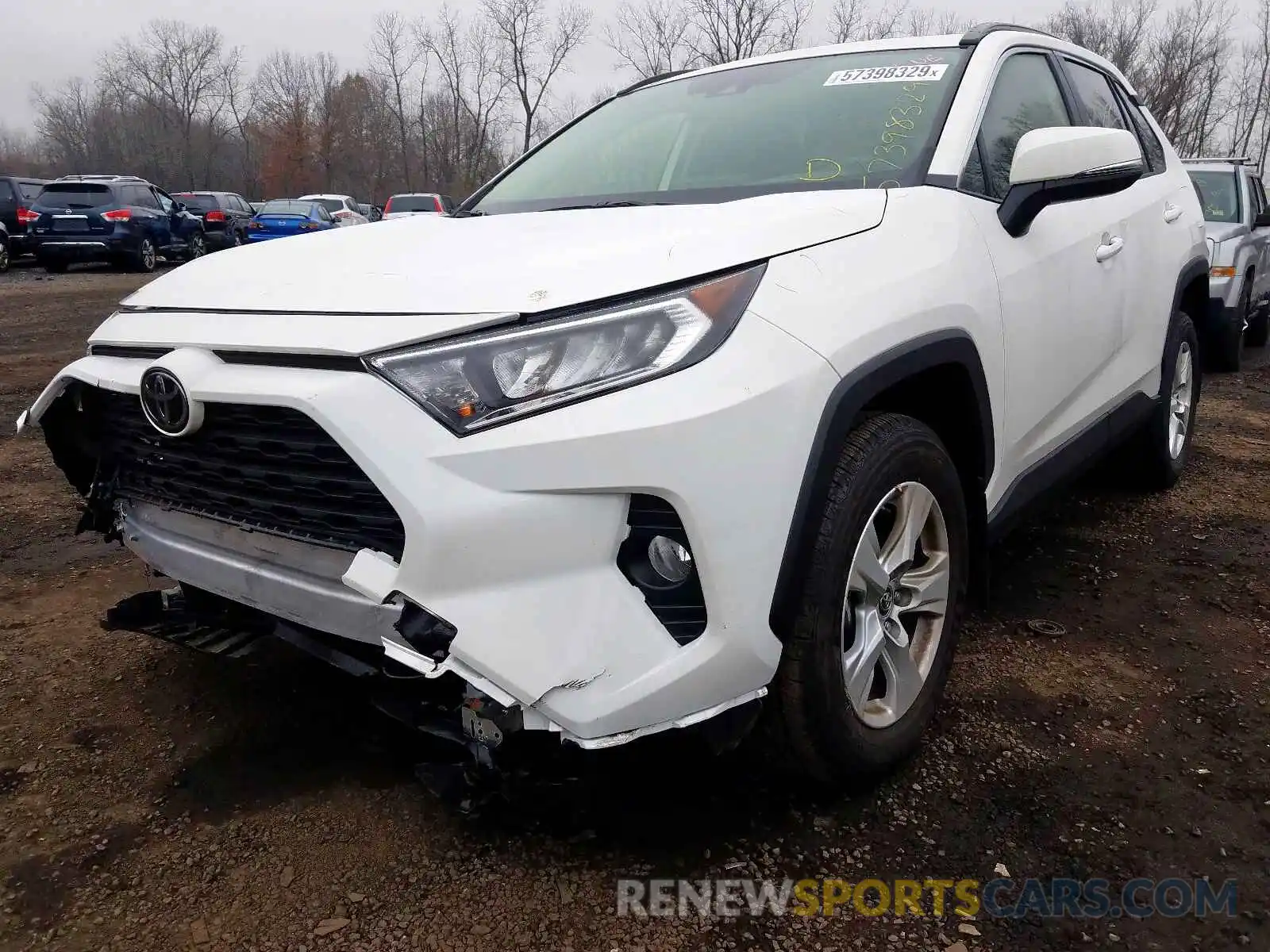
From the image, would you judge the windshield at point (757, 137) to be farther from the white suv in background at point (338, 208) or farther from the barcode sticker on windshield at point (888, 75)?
the white suv in background at point (338, 208)

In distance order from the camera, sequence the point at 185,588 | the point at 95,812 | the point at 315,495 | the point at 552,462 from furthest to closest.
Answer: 1. the point at 185,588
2. the point at 95,812
3. the point at 315,495
4. the point at 552,462

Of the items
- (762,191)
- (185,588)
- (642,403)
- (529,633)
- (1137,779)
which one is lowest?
(1137,779)

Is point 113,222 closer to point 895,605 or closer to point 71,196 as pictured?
point 71,196

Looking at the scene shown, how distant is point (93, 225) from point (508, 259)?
60.8 ft

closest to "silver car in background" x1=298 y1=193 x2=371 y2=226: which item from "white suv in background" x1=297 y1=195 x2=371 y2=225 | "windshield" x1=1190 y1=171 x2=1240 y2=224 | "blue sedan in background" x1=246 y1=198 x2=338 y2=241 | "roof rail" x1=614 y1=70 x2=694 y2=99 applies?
"white suv in background" x1=297 y1=195 x2=371 y2=225

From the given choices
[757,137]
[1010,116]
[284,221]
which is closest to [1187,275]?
[1010,116]

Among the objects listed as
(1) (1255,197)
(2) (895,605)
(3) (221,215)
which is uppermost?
(3) (221,215)

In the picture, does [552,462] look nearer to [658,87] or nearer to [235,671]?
[235,671]

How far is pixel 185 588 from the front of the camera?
2328 mm

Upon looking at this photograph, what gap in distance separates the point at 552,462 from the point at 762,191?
47.1 inches

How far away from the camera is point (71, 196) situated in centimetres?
1730

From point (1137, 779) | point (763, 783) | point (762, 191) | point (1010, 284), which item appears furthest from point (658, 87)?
point (1137, 779)

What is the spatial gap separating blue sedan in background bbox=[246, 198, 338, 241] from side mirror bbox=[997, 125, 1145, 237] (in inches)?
736

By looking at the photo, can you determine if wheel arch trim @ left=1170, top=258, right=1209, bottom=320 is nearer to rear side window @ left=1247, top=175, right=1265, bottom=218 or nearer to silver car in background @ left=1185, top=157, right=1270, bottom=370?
silver car in background @ left=1185, top=157, right=1270, bottom=370
